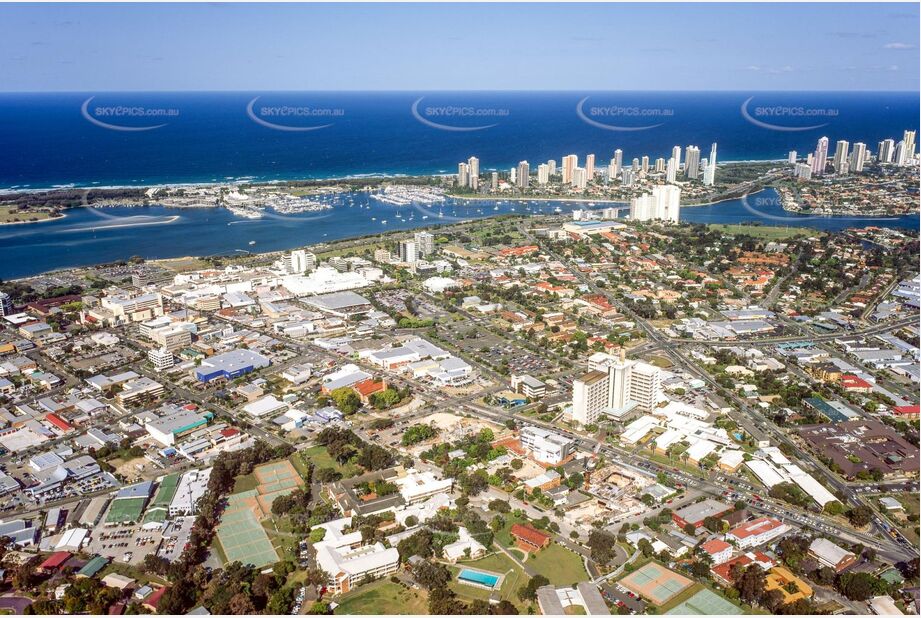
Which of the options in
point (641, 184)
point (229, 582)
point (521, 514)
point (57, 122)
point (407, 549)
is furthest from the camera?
point (57, 122)

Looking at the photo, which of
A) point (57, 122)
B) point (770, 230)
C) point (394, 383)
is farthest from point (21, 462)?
point (57, 122)

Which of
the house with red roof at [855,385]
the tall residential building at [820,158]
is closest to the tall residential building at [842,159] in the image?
the tall residential building at [820,158]

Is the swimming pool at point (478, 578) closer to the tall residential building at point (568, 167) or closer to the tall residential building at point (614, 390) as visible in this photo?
the tall residential building at point (614, 390)

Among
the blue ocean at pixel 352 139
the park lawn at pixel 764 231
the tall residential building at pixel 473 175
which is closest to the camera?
the park lawn at pixel 764 231

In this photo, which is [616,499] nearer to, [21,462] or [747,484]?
[747,484]

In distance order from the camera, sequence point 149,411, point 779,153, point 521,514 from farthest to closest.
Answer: point 779,153 → point 149,411 → point 521,514

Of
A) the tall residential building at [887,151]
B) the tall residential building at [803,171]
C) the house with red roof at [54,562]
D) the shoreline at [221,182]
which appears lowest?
the house with red roof at [54,562]

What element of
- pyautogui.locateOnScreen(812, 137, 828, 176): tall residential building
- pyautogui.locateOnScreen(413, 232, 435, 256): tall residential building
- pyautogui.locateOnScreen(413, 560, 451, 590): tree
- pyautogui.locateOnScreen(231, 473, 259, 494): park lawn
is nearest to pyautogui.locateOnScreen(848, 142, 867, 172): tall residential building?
pyautogui.locateOnScreen(812, 137, 828, 176): tall residential building

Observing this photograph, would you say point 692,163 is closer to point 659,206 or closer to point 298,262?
point 659,206
